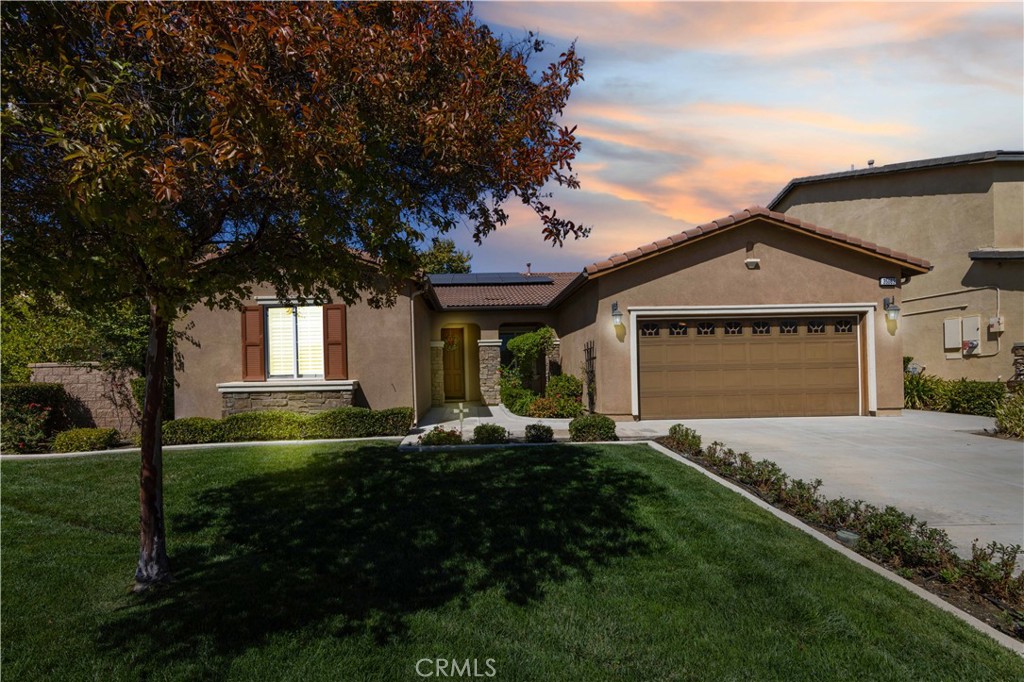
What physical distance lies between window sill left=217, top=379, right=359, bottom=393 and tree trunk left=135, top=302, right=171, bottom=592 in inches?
274

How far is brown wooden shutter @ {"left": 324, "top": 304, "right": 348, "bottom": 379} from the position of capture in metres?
11.9

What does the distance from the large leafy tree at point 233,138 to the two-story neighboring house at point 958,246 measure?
14.3 meters

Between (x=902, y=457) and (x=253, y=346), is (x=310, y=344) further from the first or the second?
(x=902, y=457)

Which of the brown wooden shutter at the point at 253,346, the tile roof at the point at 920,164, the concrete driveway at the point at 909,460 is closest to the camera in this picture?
the concrete driveway at the point at 909,460

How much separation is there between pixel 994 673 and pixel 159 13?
684 centimetres

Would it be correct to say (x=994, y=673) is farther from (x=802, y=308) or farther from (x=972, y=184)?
(x=972, y=184)

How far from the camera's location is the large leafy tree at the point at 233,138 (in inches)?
127

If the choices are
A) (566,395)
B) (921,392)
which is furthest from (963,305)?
(566,395)

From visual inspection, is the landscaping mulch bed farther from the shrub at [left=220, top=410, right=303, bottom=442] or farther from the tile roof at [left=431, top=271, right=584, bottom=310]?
the tile roof at [left=431, top=271, right=584, bottom=310]

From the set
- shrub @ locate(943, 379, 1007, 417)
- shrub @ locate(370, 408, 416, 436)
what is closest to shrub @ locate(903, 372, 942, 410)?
shrub @ locate(943, 379, 1007, 417)

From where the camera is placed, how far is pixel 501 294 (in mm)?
19516

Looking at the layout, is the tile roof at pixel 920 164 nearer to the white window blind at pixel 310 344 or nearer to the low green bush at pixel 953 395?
the low green bush at pixel 953 395

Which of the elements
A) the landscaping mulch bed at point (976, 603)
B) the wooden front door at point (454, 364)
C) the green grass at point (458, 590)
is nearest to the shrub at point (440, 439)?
the green grass at point (458, 590)

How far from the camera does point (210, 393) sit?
1198 cm
